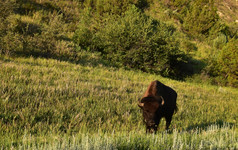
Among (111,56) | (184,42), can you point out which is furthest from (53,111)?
(184,42)

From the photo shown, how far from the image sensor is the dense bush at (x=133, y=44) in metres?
16.4

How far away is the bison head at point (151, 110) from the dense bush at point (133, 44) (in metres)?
11.9

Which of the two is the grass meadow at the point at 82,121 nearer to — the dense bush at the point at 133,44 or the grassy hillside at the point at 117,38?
the grassy hillside at the point at 117,38

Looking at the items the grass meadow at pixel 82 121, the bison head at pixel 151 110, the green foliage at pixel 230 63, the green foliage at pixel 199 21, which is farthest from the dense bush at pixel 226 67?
the bison head at pixel 151 110

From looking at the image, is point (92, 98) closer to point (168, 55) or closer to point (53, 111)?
point (53, 111)

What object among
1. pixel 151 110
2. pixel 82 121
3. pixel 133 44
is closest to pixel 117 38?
pixel 133 44

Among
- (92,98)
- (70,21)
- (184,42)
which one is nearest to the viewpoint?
(92,98)

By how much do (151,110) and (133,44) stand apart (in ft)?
42.8

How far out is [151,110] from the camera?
13.4 ft

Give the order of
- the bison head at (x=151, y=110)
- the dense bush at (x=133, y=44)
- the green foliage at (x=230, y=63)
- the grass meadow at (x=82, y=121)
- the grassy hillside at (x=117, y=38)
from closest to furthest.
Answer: the grass meadow at (x=82, y=121) → the bison head at (x=151, y=110) → the grassy hillside at (x=117, y=38) → the dense bush at (x=133, y=44) → the green foliage at (x=230, y=63)

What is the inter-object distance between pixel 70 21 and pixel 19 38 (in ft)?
36.4

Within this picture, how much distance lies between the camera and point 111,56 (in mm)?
16375

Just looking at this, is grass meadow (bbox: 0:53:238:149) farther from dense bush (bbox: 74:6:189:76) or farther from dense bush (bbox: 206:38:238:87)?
dense bush (bbox: 206:38:238:87)

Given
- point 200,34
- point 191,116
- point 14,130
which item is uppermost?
point 200,34
